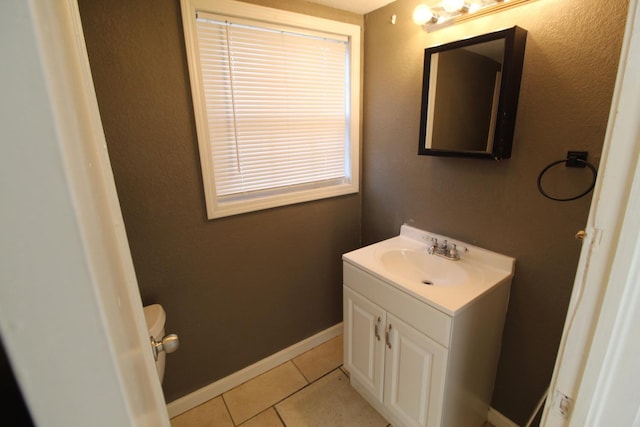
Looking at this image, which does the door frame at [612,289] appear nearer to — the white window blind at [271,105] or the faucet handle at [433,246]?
the faucet handle at [433,246]

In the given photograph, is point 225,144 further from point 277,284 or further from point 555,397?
point 555,397

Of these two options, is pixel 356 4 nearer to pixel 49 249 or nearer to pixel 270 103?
pixel 270 103

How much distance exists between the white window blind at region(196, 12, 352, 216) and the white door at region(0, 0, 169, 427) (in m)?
1.28

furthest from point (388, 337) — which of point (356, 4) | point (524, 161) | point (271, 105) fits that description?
point (356, 4)

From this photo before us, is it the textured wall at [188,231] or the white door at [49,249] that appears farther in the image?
the textured wall at [188,231]

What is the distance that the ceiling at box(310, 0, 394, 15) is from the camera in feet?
5.31

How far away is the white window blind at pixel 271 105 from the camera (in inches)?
56.8

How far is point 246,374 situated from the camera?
6.06ft

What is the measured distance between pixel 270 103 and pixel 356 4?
75cm

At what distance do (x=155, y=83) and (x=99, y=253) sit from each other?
49.8 inches

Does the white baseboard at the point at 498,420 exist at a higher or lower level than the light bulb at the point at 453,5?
lower

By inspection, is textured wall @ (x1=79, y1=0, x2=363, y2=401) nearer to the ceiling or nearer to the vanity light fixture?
the ceiling

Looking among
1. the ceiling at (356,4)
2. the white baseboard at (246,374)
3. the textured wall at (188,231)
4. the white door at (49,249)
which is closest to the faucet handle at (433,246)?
the textured wall at (188,231)

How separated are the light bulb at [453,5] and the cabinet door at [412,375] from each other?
1.39 meters
